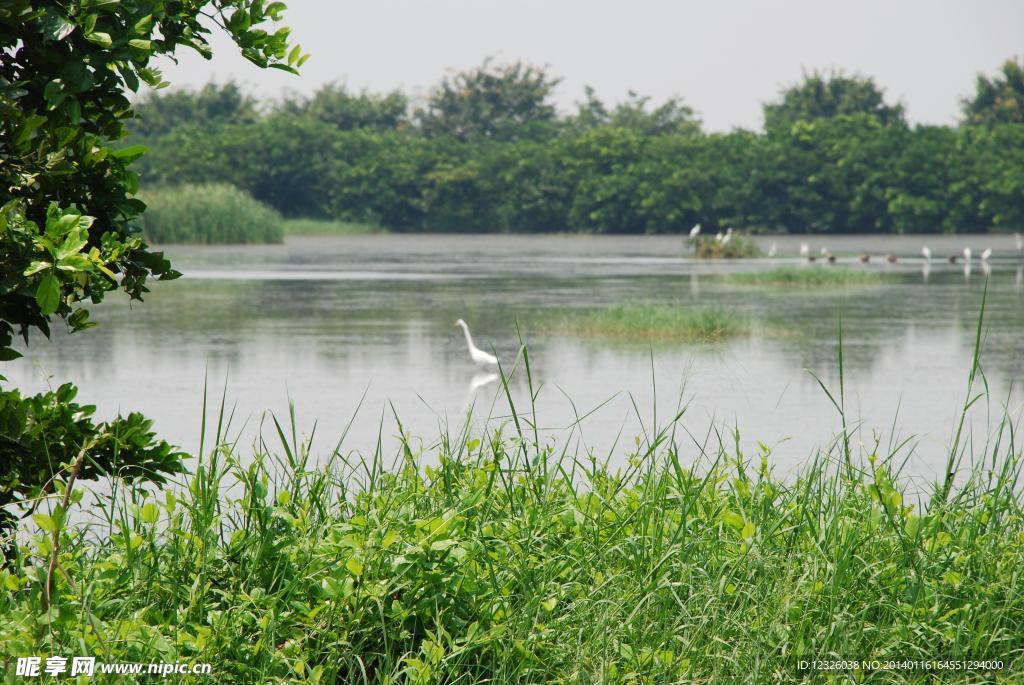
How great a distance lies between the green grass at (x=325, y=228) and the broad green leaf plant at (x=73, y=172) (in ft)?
159

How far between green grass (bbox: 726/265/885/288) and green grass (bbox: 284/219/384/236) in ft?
102

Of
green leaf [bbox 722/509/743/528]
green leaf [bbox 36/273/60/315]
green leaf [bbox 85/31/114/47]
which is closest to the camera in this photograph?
green leaf [bbox 36/273/60/315]

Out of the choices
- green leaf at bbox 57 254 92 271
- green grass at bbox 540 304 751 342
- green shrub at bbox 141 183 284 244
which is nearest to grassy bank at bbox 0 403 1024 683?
green leaf at bbox 57 254 92 271

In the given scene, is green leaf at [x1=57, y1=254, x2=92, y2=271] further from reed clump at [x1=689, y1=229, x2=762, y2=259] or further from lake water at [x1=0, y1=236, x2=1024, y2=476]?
reed clump at [x1=689, y1=229, x2=762, y2=259]

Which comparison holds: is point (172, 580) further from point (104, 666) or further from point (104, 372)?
point (104, 372)

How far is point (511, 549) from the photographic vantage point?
3.85 metres

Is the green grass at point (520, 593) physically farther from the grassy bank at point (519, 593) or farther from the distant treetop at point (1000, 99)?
the distant treetop at point (1000, 99)

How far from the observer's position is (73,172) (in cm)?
383

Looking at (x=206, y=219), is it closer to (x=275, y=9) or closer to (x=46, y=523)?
(x=275, y=9)

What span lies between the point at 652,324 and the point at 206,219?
27.2 meters

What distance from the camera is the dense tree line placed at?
51.6 meters

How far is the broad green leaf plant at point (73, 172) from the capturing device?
3.63 m

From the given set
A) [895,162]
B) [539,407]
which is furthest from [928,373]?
[895,162]

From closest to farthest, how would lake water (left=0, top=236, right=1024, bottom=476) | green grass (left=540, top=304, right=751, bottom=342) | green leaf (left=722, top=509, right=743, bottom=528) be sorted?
green leaf (left=722, top=509, right=743, bottom=528)
lake water (left=0, top=236, right=1024, bottom=476)
green grass (left=540, top=304, right=751, bottom=342)
